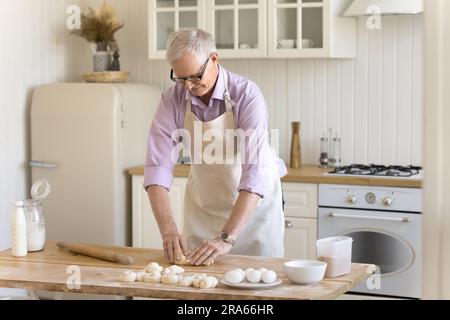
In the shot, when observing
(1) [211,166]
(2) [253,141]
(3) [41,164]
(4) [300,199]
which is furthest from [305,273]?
(3) [41,164]

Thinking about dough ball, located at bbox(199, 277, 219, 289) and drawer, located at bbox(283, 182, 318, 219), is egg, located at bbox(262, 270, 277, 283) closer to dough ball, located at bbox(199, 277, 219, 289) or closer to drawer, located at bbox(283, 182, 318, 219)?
dough ball, located at bbox(199, 277, 219, 289)

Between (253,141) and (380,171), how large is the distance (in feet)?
5.27

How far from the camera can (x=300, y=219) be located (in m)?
4.25

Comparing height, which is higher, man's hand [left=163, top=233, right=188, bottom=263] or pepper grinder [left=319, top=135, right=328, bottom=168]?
pepper grinder [left=319, top=135, right=328, bottom=168]

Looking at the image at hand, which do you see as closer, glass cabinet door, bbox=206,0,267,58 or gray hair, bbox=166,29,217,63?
gray hair, bbox=166,29,217,63

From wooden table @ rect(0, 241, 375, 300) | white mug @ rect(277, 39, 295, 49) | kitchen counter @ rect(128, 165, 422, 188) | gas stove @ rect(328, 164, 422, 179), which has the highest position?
white mug @ rect(277, 39, 295, 49)

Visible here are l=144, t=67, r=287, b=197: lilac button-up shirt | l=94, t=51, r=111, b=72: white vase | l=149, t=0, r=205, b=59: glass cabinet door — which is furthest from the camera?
l=94, t=51, r=111, b=72: white vase

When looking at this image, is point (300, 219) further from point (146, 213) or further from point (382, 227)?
point (146, 213)

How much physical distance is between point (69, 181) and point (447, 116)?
3889 mm

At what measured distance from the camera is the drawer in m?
4.20

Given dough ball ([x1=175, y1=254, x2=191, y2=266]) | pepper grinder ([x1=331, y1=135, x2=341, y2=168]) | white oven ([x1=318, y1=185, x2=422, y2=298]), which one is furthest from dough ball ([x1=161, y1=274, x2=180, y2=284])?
pepper grinder ([x1=331, y1=135, x2=341, y2=168])

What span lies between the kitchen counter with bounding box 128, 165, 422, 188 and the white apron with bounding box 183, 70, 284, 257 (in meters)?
0.91

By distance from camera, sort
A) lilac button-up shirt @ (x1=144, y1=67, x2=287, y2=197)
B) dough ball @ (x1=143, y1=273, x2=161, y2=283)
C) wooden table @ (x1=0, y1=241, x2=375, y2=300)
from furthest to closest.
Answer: lilac button-up shirt @ (x1=144, y1=67, x2=287, y2=197) < dough ball @ (x1=143, y1=273, x2=161, y2=283) < wooden table @ (x1=0, y1=241, x2=375, y2=300)

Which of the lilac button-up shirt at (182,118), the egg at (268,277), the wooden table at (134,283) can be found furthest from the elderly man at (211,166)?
the egg at (268,277)
